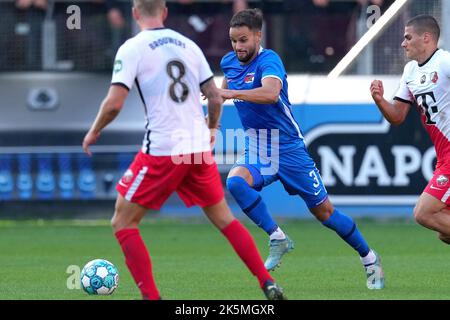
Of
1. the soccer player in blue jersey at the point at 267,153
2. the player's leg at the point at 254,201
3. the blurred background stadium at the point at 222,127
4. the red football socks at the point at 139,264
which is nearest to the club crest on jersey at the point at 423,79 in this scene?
the soccer player in blue jersey at the point at 267,153

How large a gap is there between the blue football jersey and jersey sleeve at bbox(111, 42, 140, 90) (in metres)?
2.46

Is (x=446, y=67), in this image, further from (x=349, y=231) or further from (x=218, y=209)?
(x=218, y=209)

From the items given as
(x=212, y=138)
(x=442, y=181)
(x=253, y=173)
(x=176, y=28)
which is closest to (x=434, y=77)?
(x=442, y=181)

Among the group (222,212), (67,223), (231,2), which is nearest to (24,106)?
(67,223)

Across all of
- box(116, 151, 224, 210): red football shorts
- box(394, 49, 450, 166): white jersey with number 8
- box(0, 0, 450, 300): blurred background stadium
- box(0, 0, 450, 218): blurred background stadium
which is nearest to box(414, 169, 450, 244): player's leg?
box(394, 49, 450, 166): white jersey with number 8

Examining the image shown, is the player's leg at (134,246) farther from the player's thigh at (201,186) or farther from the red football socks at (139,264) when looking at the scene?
the player's thigh at (201,186)

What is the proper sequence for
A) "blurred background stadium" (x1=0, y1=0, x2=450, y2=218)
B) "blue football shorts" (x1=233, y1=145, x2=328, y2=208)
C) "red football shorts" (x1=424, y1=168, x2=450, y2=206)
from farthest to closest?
1. "blurred background stadium" (x1=0, y1=0, x2=450, y2=218)
2. "blue football shorts" (x1=233, y1=145, x2=328, y2=208)
3. "red football shorts" (x1=424, y1=168, x2=450, y2=206)

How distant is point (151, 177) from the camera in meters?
8.05

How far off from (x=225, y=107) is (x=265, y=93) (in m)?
6.77

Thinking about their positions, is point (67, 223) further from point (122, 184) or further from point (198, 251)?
point (122, 184)

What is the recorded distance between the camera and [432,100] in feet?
32.8

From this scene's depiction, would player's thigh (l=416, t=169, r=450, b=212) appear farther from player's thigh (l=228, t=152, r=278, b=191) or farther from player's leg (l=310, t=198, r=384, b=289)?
player's thigh (l=228, t=152, r=278, b=191)

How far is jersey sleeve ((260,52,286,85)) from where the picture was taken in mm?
9945

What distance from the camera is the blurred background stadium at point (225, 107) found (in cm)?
1638
